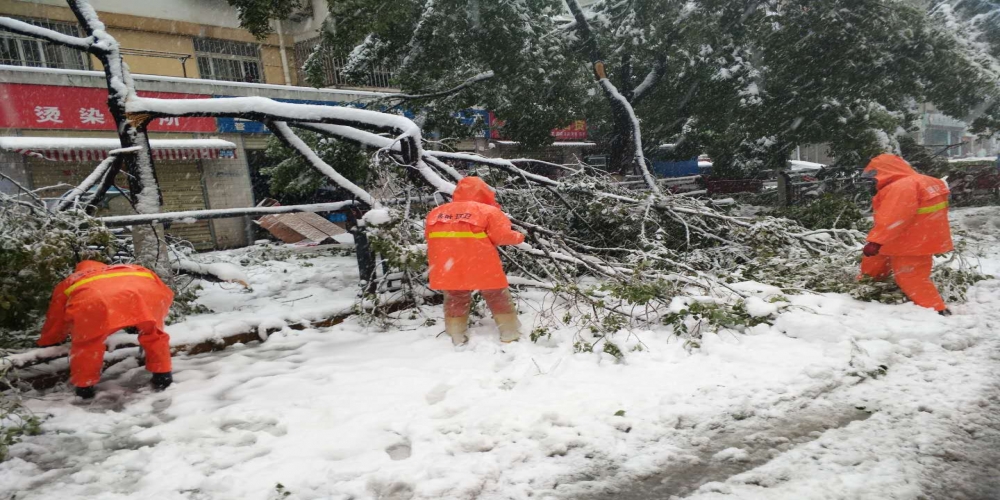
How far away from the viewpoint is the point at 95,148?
11211mm

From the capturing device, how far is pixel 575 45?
41.1 ft

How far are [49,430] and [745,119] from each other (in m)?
12.6

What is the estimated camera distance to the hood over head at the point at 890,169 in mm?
4586

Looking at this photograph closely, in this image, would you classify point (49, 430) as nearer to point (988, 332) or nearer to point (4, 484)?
point (4, 484)

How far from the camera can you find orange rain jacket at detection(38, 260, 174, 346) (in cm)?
338

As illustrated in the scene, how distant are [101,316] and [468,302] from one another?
2.44 meters

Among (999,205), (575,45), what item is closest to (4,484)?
(575,45)

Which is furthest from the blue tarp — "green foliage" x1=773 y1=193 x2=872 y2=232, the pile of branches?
the pile of branches

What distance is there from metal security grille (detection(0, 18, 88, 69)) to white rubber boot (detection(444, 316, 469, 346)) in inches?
467

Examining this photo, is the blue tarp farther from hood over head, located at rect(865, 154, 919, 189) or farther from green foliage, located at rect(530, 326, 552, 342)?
green foliage, located at rect(530, 326, 552, 342)

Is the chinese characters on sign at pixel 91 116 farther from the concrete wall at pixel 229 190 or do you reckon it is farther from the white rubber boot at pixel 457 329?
the white rubber boot at pixel 457 329

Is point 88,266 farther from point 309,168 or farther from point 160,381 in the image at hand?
point 309,168

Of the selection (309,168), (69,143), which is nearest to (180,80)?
(69,143)

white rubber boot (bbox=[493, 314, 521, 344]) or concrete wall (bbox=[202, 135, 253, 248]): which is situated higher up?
concrete wall (bbox=[202, 135, 253, 248])
